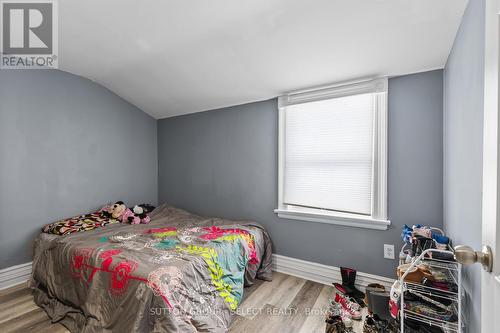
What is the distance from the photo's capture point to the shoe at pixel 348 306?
177cm

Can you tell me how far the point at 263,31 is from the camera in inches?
67.8

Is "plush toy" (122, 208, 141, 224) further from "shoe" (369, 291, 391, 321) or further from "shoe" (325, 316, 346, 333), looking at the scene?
"shoe" (369, 291, 391, 321)

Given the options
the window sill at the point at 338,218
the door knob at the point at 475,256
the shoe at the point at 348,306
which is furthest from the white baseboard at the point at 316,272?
the door knob at the point at 475,256

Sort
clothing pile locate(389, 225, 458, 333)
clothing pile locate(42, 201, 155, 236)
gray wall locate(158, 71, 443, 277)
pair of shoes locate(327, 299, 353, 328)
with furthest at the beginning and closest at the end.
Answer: clothing pile locate(42, 201, 155, 236) < gray wall locate(158, 71, 443, 277) < pair of shoes locate(327, 299, 353, 328) < clothing pile locate(389, 225, 458, 333)

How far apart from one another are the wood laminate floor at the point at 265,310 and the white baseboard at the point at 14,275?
7 cm

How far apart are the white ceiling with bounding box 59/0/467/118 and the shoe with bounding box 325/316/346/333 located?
77.6 inches

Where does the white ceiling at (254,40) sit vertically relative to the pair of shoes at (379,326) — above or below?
above

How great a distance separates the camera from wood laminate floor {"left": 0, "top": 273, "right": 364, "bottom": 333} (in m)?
1.66

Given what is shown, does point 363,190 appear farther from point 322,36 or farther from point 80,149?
point 80,149

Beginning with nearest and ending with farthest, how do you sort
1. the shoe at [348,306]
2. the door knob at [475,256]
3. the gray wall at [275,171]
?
the door knob at [475,256] < the shoe at [348,306] < the gray wall at [275,171]

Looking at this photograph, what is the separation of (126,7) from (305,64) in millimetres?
1431

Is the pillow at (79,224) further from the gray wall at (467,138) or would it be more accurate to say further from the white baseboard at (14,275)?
the gray wall at (467,138)

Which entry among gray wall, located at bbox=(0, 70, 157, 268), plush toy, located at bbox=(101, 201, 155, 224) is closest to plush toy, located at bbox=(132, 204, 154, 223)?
plush toy, located at bbox=(101, 201, 155, 224)

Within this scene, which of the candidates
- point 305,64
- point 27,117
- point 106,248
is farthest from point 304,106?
point 27,117
